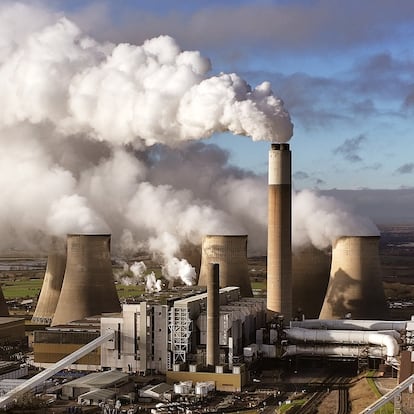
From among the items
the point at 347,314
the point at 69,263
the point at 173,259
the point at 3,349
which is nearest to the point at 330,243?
the point at 347,314

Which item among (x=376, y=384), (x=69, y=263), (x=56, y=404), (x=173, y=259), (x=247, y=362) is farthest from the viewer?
(x=173, y=259)

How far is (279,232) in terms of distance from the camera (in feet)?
107

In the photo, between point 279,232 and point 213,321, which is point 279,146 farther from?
point 213,321

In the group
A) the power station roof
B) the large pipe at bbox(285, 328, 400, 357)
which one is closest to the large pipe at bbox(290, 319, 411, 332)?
the large pipe at bbox(285, 328, 400, 357)

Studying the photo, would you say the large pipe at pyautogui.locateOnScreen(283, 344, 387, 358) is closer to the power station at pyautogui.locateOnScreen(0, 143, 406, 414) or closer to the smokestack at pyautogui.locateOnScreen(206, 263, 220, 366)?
the power station at pyautogui.locateOnScreen(0, 143, 406, 414)

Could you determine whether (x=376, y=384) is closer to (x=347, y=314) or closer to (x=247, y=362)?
(x=247, y=362)

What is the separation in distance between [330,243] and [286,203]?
5.55 meters

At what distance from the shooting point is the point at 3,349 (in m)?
34.2

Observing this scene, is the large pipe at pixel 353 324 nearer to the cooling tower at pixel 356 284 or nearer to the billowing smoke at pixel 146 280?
the cooling tower at pixel 356 284

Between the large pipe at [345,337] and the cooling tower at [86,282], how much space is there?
25.1 feet

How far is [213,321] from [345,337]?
4978 mm

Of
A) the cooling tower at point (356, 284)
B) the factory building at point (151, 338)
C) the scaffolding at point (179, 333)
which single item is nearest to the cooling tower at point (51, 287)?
the factory building at point (151, 338)

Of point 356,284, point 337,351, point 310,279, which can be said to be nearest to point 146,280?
point 310,279

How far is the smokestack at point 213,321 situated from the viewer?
1120 inches
